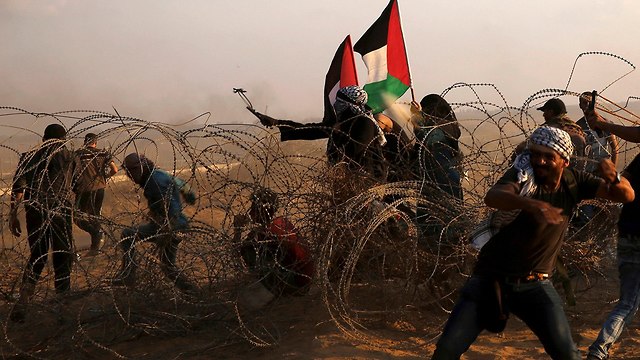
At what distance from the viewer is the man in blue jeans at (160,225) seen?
584 cm

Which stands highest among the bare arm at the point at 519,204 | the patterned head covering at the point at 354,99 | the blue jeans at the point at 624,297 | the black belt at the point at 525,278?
the patterned head covering at the point at 354,99

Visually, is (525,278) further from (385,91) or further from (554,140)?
(385,91)

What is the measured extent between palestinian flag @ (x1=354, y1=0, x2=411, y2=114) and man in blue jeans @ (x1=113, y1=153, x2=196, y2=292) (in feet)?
9.73

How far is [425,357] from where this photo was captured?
5.64m

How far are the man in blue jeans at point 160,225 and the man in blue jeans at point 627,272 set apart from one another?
112 inches

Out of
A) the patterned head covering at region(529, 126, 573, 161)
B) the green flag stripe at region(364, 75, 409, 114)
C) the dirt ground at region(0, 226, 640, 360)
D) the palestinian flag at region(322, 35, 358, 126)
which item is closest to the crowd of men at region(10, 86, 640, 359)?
the patterned head covering at region(529, 126, 573, 161)

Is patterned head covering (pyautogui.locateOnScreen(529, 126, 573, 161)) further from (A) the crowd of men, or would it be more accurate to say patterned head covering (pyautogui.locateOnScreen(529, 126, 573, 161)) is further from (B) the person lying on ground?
(B) the person lying on ground

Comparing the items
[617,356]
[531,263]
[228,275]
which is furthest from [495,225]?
[228,275]

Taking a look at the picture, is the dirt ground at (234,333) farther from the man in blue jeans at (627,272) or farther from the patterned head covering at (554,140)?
the patterned head covering at (554,140)

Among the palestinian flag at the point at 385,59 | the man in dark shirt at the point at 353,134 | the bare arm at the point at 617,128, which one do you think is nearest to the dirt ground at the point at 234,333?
Answer: the man in dark shirt at the point at 353,134

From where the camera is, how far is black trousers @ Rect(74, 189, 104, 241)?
580cm

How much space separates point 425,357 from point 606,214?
184 centimetres

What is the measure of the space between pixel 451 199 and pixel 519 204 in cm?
239

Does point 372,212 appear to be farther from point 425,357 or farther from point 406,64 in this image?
point 406,64
